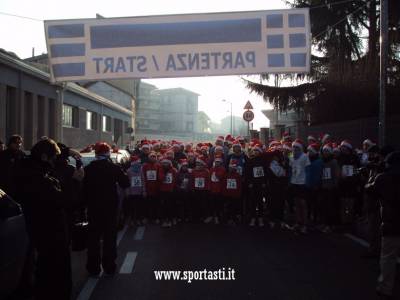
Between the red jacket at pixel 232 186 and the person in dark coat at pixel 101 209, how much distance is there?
4947mm

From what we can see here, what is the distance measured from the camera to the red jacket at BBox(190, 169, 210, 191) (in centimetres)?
1188

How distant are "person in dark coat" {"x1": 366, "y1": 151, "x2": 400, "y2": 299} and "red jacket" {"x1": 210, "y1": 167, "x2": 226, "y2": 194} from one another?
20.6 ft

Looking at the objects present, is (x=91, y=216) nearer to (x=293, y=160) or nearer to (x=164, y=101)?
(x=293, y=160)

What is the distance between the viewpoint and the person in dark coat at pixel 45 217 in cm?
488

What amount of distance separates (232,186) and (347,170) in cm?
258

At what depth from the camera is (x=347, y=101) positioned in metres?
22.4

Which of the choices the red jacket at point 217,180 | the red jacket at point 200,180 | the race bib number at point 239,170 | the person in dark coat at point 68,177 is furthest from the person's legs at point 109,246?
the race bib number at point 239,170

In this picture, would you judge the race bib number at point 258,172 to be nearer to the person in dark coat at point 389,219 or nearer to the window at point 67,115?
the person in dark coat at point 389,219

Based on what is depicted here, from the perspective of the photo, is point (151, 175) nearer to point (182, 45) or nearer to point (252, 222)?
point (252, 222)

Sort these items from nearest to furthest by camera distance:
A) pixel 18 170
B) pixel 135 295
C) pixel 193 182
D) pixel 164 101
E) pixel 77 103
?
pixel 18 170 < pixel 135 295 < pixel 193 182 < pixel 77 103 < pixel 164 101

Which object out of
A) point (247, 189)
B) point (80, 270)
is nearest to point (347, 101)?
point (247, 189)

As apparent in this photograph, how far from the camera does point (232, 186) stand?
466 inches

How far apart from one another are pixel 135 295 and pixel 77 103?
1126 inches

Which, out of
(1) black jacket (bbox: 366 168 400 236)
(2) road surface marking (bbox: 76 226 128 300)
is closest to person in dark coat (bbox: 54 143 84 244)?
(2) road surface marking (bbox: 76 226 128 300)
